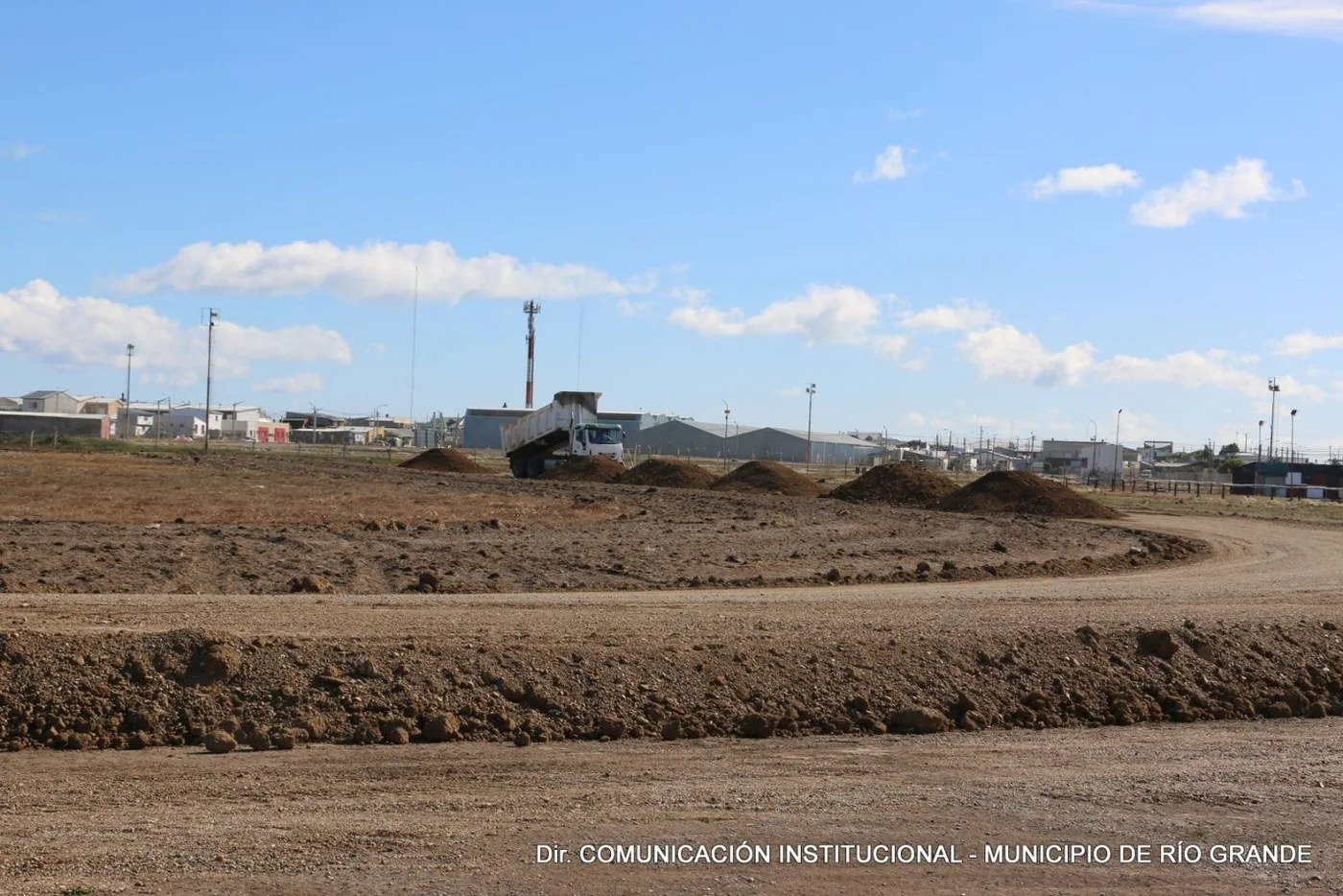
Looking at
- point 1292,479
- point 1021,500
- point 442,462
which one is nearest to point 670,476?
point 442,462

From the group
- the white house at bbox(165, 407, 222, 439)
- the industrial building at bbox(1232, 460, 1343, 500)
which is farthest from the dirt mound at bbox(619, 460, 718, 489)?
the white house at bbox(165, 407, 222, 439)

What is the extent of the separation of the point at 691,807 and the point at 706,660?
12.6ft

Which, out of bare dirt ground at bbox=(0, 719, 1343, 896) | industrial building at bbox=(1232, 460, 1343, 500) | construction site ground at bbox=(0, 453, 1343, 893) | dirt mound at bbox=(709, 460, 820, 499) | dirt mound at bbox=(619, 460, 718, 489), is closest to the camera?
bare dirt ground at bbox=(0, 719, 1343, 896)

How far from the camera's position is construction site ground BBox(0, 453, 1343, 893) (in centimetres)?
783

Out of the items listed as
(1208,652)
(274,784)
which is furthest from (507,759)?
(1208,652)

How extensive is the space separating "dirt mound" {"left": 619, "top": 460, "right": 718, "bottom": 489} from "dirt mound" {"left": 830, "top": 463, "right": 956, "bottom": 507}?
8.20 m

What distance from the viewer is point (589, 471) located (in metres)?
59.3

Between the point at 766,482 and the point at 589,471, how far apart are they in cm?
947

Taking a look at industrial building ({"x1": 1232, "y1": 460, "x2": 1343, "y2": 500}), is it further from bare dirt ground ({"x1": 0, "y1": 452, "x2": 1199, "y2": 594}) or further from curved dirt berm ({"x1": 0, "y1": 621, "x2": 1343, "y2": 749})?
curved dirt berm ({"x1": 0, "y1": 621, "x2": 1343, "y2": 749})

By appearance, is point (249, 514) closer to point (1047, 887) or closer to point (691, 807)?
point (691, 807)

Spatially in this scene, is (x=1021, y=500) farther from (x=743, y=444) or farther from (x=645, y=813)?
(x=743, y=444)

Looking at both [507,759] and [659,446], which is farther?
[659,446]

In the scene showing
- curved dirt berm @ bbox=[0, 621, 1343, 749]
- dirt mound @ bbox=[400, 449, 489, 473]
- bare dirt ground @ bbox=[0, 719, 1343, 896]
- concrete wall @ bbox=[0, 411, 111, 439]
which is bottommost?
bare dirt ground @ bbox=[0, 719, 1343, 896]

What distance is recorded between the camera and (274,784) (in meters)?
9.19
